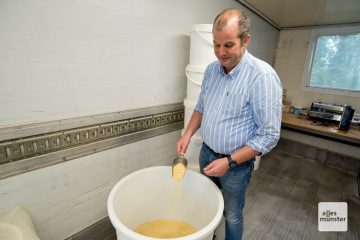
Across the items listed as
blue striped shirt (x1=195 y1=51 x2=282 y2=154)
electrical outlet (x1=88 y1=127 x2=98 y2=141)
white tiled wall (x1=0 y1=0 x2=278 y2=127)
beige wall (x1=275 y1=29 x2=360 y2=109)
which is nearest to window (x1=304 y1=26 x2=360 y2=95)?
beige wall (x1=275 y1=29 x2=360 y2=109)

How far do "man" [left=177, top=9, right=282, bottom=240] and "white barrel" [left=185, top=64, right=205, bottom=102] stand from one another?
297mm

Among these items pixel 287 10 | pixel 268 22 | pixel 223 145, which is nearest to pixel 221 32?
pixel 223 145

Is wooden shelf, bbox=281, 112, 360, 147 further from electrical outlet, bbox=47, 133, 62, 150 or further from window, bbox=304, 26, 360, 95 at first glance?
electrical outlet, bbox=47, 133, 62, 150

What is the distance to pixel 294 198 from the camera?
1.96 metres

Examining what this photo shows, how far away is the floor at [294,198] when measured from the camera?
1559mm

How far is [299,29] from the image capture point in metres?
2.97

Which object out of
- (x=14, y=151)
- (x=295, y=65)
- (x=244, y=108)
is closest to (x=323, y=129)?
(x=295, y=65)

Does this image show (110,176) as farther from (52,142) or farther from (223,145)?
(223,145)

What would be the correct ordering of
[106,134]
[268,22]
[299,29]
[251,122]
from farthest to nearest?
[299,29]
[268,22]
[106,134]
[251,122]

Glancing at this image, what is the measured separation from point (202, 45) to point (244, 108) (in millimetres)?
667

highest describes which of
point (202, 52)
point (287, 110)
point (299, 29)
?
point (299, 29)

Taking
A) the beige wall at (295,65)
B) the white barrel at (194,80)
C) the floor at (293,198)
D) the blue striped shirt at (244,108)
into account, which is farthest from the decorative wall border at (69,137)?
the beige wall at (295,65)

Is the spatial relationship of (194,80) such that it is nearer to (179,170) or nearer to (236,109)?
(236,109)

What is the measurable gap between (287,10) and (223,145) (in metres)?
2.05
